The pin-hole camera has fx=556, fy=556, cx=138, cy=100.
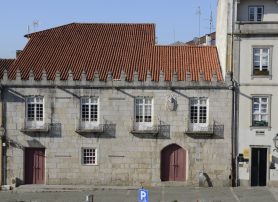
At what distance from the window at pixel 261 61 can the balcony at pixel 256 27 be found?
115cm

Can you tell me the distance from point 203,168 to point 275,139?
4.87 meters

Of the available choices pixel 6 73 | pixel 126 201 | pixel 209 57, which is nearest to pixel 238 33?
pixel 209 57

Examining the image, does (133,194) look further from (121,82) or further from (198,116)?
(121,82)

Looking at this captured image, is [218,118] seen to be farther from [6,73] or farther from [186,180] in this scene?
[6,73]

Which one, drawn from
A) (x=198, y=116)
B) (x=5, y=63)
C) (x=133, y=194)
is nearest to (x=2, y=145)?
(x=5, y=63)

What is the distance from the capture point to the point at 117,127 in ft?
117

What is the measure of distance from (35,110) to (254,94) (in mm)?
13990

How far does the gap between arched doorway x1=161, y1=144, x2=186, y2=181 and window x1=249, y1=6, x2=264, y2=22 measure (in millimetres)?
9648

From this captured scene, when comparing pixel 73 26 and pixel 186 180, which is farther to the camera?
pixel 73 26

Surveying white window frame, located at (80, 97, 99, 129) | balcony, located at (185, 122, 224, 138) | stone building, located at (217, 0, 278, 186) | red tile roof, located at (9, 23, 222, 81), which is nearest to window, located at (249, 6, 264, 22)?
stone building, located at (217, 0, 278, 186)

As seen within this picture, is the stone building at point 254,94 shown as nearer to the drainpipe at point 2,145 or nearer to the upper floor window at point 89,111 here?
the upper floor window at point 89,111

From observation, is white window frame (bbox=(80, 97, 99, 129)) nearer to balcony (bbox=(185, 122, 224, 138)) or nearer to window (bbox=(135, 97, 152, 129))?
window (bbox=(135, 97, 152, 129))

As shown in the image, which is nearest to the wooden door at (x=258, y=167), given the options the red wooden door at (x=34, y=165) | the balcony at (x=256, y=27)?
the balcony at (x=256, y=27)

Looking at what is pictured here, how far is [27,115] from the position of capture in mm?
35844
